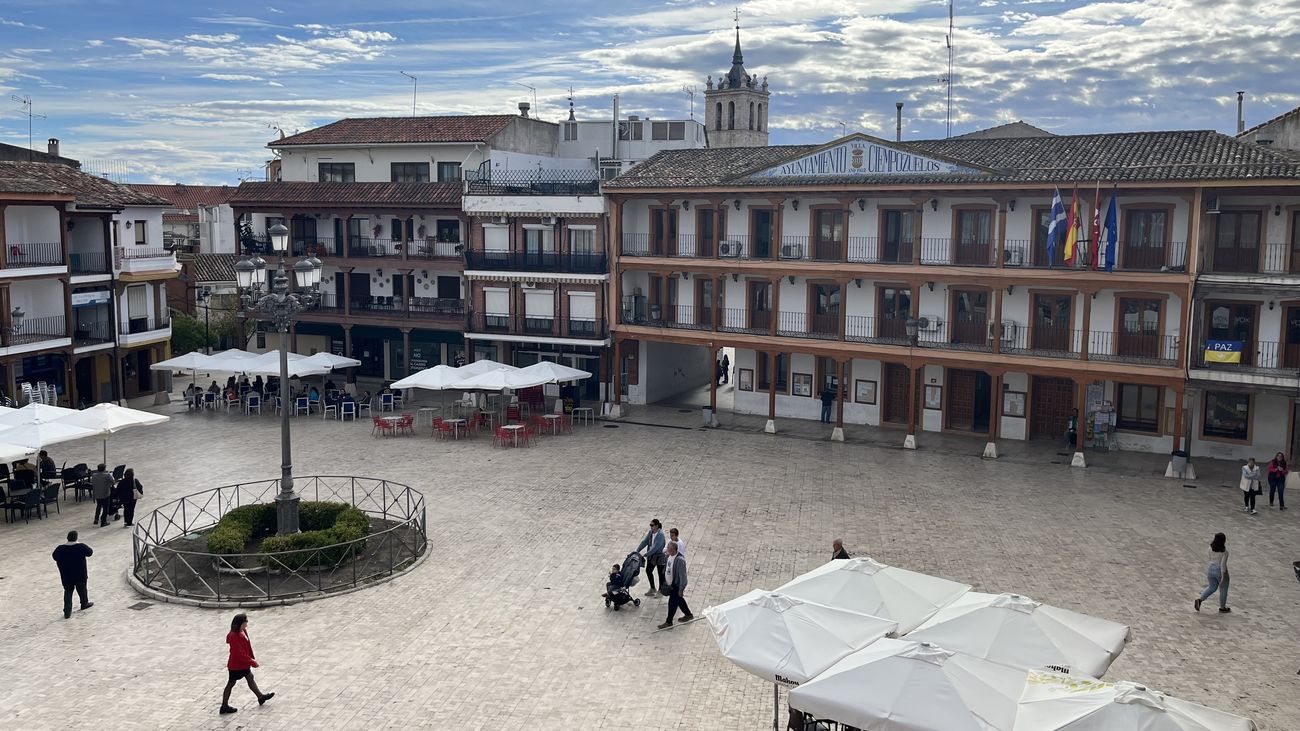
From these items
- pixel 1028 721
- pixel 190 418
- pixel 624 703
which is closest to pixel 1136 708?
pixel 1028 721

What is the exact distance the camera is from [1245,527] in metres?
24.2

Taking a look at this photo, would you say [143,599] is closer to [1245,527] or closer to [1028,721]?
[1028,721]

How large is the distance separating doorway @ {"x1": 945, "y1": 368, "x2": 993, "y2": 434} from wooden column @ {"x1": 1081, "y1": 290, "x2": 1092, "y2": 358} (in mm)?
4092

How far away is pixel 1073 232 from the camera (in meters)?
29.4

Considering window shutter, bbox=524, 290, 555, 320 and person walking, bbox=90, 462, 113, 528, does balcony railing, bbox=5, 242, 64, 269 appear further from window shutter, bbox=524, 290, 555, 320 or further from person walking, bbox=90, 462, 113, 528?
window shutter, bbox=524, 290, 555, 320

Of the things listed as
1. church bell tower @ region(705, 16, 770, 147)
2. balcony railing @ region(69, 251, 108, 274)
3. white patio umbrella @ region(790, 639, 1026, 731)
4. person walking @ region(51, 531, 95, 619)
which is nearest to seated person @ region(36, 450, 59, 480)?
person walking @ region(51, 531, 95, 619)

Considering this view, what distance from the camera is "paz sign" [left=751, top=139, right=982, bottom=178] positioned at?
32.3 m

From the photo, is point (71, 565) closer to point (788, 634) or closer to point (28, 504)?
point (28, 504)

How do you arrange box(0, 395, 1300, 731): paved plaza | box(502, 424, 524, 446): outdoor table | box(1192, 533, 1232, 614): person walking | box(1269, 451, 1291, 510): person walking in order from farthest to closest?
box(502, 424, 524, 446): outdoor table < box(1269, 451, 1291, 510): person walking < box(1192, 533, 1232, 614): person walking < box(0, 395, 1300, 731): paved plaza

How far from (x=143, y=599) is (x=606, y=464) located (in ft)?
45.9

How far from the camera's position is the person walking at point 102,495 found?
23.6 meters

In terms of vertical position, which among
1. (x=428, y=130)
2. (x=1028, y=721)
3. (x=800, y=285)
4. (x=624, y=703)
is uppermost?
(x=428, y=130)

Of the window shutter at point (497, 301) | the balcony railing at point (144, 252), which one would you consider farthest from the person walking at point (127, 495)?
the balcony railing at point (144, 252)

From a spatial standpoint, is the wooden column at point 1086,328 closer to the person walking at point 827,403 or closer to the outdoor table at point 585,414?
the person walking at point 827,403
